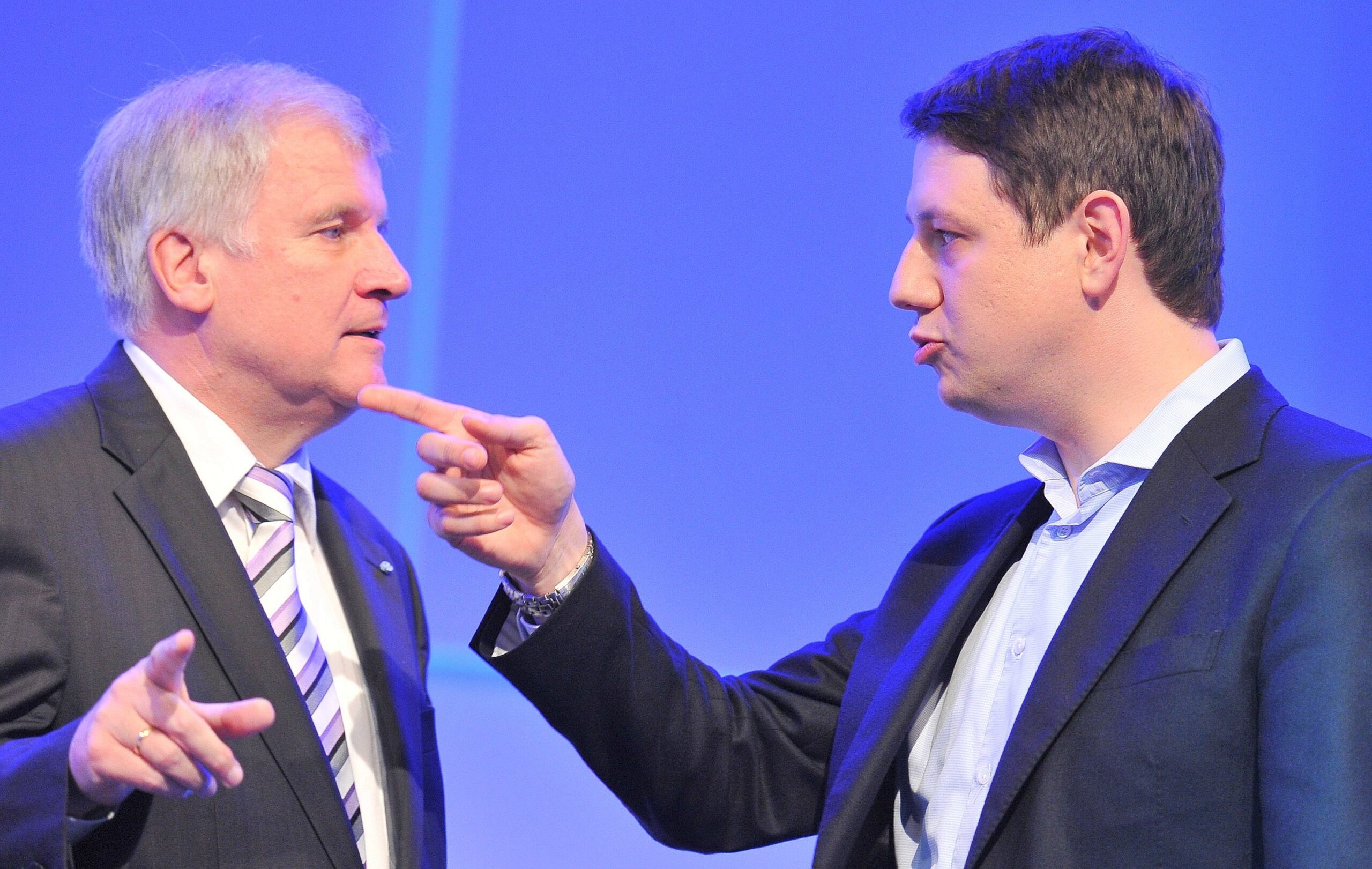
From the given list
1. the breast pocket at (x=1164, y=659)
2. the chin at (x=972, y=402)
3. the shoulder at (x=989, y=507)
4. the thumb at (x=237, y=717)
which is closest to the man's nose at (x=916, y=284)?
the chin at (x=972, y=402)

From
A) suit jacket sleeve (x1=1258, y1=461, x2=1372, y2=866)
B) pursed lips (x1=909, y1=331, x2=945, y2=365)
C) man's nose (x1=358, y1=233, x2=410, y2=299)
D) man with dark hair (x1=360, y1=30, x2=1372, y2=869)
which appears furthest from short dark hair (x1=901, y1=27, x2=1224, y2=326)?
man's nose (x1=358, y1=233, x2=410, y2=299)

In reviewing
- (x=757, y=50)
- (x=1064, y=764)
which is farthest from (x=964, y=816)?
(x=757, y=50)

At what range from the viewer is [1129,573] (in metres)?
1.64

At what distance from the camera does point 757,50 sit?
3453 mm

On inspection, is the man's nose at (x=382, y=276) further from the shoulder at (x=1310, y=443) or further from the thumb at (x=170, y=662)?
the shoulder at (x=1310, y=443)

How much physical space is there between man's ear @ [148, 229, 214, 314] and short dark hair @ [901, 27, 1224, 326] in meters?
1.17

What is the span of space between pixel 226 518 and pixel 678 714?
0.74m

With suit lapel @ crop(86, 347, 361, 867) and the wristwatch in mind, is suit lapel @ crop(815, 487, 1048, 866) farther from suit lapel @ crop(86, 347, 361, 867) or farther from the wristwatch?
suit lapel @ crop(86, 347, 361, 867)

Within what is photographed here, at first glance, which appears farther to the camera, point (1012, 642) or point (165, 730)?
point (1012, 642)

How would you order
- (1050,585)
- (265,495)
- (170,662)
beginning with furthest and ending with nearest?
1. (265,495)
2. (1050,585)
3. (170,662)

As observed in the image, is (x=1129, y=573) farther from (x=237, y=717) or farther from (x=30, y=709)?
(x=30, y=709)

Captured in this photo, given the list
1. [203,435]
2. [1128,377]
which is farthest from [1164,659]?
[203,435]

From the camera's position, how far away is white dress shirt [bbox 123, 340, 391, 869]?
73.0 inches

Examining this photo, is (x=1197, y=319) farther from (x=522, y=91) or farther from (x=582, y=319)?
(x=522, y=91)
